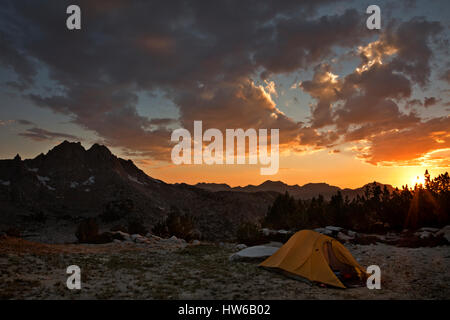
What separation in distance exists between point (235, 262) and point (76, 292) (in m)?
7.83

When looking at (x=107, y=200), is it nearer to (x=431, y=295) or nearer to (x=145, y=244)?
(x=145, y=244)

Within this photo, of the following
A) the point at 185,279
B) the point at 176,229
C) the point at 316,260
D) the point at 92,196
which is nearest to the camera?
the point at 316,260

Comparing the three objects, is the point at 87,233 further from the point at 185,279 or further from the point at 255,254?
the point at 185,279

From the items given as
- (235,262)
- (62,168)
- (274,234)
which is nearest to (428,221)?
(274,234)

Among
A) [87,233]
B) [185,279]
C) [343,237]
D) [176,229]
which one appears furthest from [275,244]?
[87,233]

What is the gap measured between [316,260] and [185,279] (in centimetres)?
487

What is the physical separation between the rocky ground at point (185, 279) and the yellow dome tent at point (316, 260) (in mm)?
460

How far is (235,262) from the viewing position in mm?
14383

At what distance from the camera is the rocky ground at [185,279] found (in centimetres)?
839

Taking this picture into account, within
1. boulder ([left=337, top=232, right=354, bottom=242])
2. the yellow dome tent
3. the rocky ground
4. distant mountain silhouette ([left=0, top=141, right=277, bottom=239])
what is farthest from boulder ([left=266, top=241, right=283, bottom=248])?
distant mountain silhouette ([left=0, top=141, right=277, bottom=239])

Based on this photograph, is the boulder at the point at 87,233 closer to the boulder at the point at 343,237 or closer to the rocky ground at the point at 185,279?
the rocky ground at the point at 185,279

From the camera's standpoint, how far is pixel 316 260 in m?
10.4

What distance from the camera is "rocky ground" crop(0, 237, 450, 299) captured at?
8.39 m

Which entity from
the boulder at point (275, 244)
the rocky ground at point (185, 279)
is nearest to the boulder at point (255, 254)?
the rocky ground at point (185, 279)
